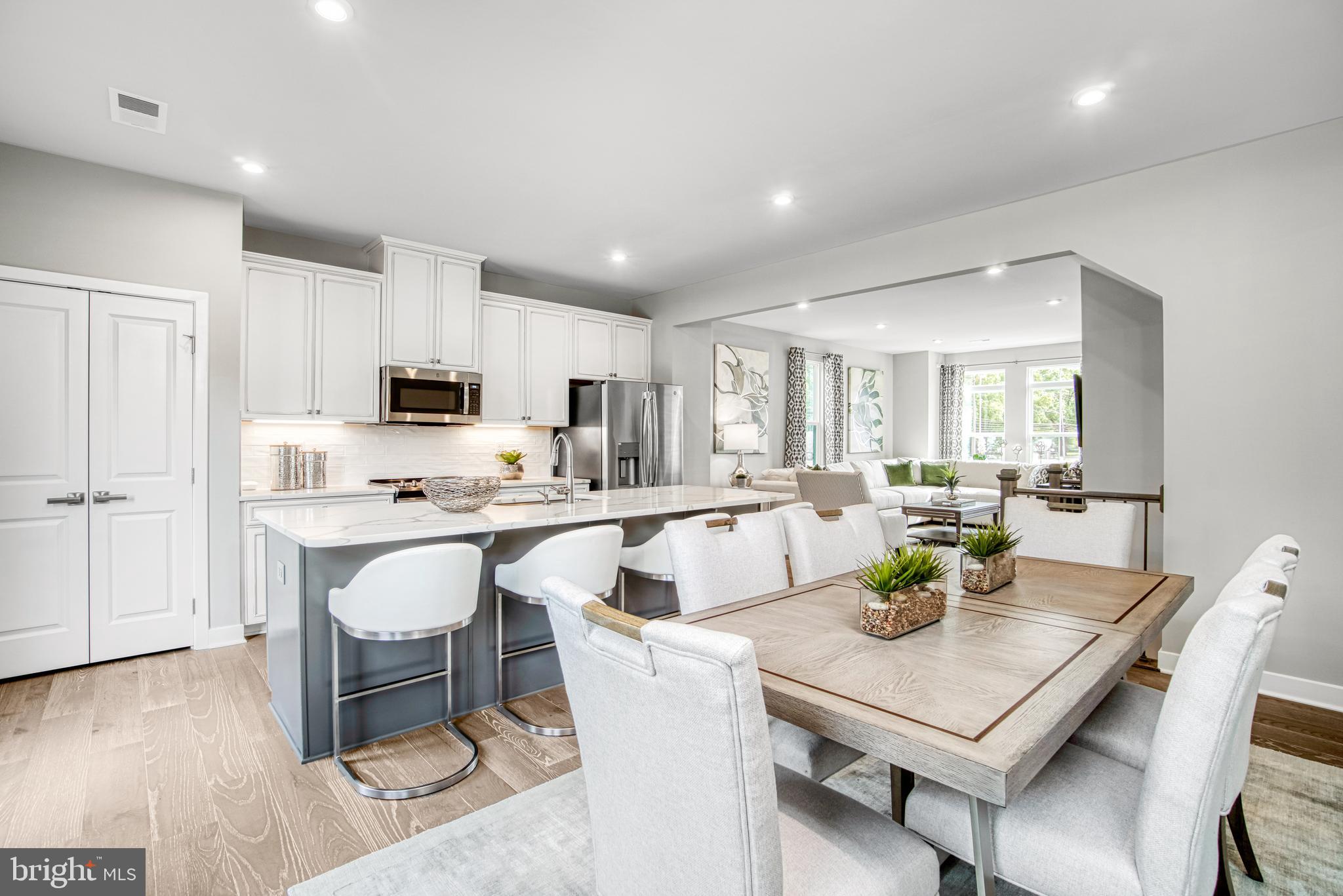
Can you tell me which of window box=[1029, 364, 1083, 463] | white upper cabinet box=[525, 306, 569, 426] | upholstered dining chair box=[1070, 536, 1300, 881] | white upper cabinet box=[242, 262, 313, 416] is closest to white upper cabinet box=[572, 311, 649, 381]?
white upper cabinet box=[525, 306, 569, 426]

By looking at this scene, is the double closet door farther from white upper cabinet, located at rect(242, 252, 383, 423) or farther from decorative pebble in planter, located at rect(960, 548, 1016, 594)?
decorative pebble in planter, located at rect(960, 548, 1016, 594)

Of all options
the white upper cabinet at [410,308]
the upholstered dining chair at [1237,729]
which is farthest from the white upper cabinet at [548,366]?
the upholstered dining chair at [1237,729]

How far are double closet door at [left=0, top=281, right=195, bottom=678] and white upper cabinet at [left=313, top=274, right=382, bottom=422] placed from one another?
78cm

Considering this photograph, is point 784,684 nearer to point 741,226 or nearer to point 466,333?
point 741,226

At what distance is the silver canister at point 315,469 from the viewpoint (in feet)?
14.3

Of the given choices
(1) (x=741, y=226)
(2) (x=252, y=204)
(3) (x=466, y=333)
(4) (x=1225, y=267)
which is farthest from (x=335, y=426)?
(4) (x=1225, y=267)

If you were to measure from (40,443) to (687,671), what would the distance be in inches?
161

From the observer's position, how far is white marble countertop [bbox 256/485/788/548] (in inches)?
89.8

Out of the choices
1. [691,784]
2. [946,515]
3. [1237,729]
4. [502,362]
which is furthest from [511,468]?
[1237,729]

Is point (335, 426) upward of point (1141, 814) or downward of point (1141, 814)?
upward

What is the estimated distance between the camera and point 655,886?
95cm

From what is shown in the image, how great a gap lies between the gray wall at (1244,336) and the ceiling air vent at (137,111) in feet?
14.9

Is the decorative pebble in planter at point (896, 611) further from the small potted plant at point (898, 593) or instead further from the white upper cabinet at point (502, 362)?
the white upper cabinet at point (502, 362)

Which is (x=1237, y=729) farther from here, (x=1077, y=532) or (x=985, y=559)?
(x=1077, y=532)
